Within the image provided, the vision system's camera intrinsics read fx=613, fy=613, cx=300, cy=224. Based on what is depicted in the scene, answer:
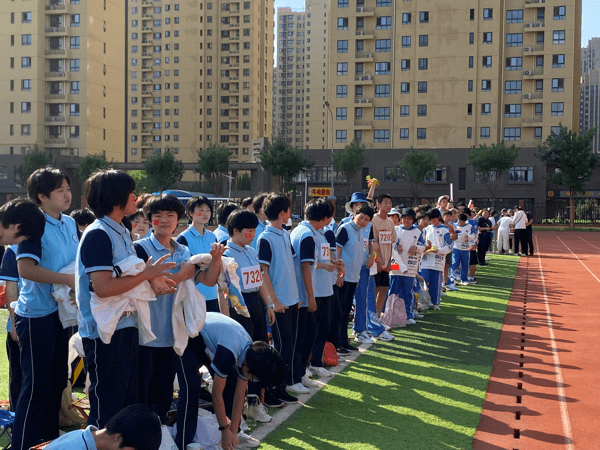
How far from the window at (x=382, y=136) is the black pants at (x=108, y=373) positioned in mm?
65970

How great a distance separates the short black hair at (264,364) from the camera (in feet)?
14.8

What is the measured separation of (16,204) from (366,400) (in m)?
3.93

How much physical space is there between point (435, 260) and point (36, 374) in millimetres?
8862

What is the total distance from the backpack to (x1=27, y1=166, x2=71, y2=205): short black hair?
6.80 metres

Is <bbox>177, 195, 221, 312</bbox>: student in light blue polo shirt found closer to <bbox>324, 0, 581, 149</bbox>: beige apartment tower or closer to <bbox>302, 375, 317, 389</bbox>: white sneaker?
<bbox>302, 375, 317, 389</bbox>: white sneaker

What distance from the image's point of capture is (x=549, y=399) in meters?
6.65

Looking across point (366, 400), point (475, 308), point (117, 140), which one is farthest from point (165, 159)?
point (366, 400)

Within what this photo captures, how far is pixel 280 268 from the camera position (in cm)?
620

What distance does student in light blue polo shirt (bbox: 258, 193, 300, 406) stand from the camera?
6.15 metres

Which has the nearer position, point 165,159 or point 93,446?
point 93,446

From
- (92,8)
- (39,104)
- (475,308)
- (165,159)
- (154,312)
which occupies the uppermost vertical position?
(92,8)

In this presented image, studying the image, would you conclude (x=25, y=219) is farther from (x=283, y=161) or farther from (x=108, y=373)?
(x=283, y=161)

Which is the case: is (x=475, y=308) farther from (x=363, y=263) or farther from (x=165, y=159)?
(x=165, y=159)

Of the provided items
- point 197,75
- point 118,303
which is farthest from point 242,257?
point 197,75
